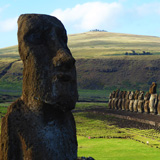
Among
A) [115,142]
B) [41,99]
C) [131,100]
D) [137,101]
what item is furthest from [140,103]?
[41,99]

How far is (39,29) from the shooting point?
4.82m

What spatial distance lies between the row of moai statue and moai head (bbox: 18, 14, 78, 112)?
20542 millimetres

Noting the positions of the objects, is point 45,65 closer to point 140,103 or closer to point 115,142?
point 115,142

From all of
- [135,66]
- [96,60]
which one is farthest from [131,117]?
[96,60]

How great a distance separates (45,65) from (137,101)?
939 inches

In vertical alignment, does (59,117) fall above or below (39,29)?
below

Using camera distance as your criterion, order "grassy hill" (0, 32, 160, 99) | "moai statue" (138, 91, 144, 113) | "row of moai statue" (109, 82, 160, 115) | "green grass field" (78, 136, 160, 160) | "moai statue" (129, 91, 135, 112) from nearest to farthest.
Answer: "green grass field" (78, 136, 160, 160) < "row of moai statue" (109, 82, 160, 115) < "moai statue" (138, 91, 144, 113) < "moai statue" (129, 91, 135, 112) < "grassy hill" (0, 32, 160, 99)

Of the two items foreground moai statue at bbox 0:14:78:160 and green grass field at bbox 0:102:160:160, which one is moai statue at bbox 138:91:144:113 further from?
foreground moai statue at bbox 0:14:78:160

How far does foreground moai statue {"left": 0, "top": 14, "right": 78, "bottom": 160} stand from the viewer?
464cm

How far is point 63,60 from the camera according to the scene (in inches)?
181

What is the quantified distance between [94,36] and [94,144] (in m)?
168

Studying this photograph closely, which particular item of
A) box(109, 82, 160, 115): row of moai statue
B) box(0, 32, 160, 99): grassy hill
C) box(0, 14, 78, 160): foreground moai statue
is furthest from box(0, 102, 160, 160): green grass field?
box(0, 32, 160, 99): grassy hill

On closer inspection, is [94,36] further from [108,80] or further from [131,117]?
[131,117]

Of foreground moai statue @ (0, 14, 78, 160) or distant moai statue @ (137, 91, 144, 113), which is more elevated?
foreground moai statue @ (0, 14, 78, 160)
